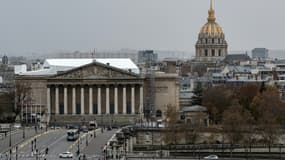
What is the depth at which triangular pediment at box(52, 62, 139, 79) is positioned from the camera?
405ft

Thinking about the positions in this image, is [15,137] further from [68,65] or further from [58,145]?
[68,65]

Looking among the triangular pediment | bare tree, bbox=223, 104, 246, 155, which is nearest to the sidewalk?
bare tree, bbox=223, 104, 246, 155

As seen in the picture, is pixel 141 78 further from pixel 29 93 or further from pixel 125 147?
pixel 125 147

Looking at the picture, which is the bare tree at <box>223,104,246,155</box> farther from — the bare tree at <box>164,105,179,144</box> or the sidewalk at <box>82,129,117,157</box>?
the sidewalk at <box>82,129,117,157</box>

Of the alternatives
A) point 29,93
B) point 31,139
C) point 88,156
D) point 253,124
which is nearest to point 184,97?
point 29,93

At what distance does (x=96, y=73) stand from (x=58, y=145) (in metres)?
37.6

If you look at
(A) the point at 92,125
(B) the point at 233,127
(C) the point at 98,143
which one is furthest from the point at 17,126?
(B) the point at 233,127

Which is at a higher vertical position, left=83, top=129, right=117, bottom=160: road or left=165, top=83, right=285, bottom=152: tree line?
left=165, top=83, right=285, bottom=152: tree line

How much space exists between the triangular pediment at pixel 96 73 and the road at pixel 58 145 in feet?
75.6

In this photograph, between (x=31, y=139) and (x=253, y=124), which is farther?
(x=253, y=124)

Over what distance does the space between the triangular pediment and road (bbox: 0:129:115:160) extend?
75.6 ft

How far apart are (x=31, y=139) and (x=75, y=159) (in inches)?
672

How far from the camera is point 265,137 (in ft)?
318

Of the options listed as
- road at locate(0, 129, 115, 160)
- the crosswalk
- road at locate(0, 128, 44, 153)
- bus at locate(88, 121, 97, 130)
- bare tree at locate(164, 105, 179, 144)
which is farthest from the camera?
bus at locate(88, 121, 97, 130)
